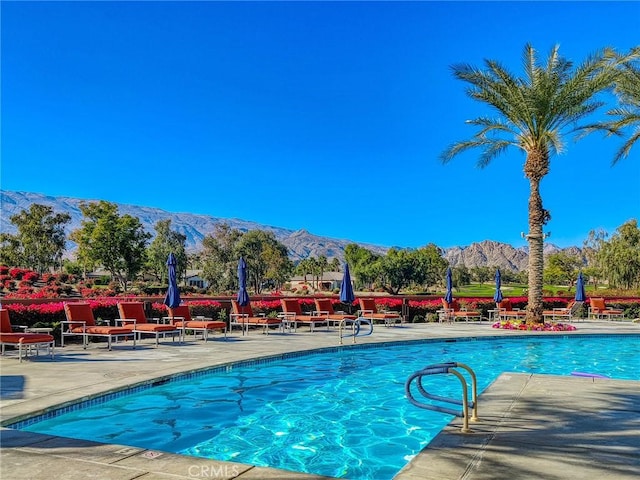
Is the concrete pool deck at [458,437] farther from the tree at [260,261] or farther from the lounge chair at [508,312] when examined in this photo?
the tree at [260,261]

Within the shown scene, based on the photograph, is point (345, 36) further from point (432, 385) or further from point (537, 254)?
point (432, 385)

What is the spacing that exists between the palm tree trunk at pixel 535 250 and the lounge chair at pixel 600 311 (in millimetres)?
7065

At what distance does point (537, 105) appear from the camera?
61.6 ft

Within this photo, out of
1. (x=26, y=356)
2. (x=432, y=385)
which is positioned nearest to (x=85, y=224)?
(x=26, y=356)

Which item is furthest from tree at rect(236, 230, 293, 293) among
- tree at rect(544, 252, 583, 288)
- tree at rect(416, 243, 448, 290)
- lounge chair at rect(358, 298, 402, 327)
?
lounge chair at rect(358, 298, 402, 327)

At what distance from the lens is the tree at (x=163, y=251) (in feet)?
326

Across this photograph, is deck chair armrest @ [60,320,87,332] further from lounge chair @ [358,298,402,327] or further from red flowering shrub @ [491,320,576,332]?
red flowering shrub @ [491,320,576,332]

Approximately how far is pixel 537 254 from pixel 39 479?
64.4 ft

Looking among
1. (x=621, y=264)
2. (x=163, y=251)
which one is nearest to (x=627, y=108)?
(x=621, y=264)

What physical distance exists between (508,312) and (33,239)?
262ft

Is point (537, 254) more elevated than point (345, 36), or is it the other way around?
point (345, 36)

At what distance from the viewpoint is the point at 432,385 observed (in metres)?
9.91

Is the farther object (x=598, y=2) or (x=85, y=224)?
(x=85, y=224)

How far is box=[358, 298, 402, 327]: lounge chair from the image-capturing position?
19378 millimetres
